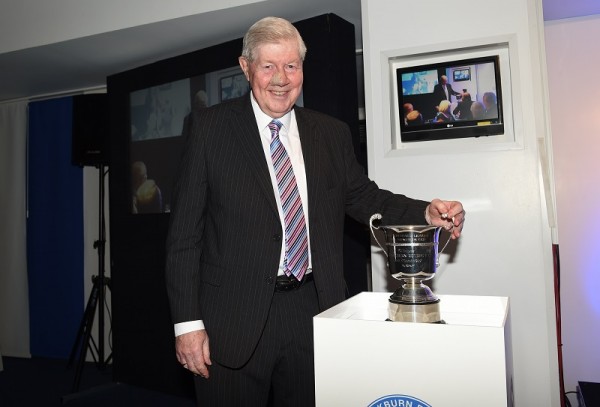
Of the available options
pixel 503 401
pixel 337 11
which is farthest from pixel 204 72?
pixel 503 401

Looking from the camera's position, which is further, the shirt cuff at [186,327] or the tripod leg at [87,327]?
the tripod leg at [87,327]

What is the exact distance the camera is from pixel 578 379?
3.30 metres

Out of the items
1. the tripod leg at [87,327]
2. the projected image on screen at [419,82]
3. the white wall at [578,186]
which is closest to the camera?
the projected image on screen at [419,82]

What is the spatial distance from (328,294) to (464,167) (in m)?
0.91

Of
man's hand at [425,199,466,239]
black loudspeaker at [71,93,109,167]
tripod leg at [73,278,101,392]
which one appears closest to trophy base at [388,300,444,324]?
man's hand at [425,199,466,239]

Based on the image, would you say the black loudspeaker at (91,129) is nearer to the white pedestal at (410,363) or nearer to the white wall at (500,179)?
the white wall at (500,179)

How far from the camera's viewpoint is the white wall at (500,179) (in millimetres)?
2031

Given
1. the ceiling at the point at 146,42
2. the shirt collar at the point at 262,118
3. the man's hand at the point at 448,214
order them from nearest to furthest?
1. the man's hand at the point at 448,214
2. the shirt collar at the point at 262,118
3. the ceiling at the point at 146,42

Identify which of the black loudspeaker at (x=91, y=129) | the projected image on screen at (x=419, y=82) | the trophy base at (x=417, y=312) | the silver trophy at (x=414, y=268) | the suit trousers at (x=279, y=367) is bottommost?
the suit trousers at (x=279, y=367)

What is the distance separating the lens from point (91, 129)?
4.18m

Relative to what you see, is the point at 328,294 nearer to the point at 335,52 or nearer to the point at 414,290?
the point at 414,290

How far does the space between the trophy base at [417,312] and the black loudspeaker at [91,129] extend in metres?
3.48

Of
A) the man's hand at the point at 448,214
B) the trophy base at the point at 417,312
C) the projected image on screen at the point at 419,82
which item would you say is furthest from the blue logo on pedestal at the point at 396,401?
the projected image on screen at the point at 419,82

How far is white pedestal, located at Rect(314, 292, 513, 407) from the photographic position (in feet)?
3.34
